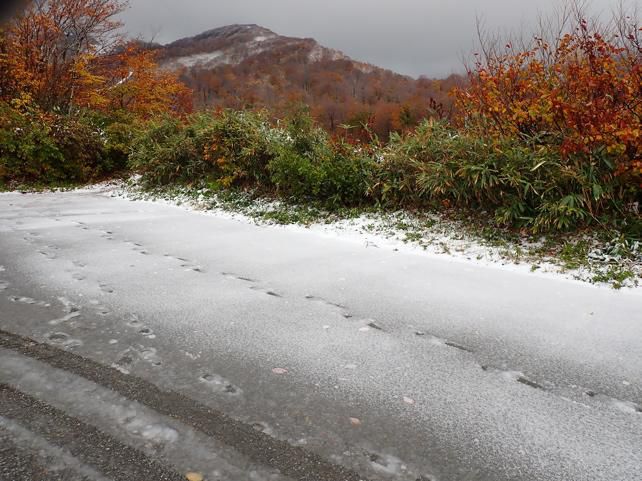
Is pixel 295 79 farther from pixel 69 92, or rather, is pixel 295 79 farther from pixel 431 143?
pixel 431 143

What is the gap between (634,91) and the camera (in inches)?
173

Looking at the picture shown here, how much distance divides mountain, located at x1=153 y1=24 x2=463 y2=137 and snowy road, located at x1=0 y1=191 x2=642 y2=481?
14.2 feet

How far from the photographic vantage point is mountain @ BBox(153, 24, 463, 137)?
30241mm

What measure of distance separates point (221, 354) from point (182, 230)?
377cm

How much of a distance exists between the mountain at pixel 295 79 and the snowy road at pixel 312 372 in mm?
4330

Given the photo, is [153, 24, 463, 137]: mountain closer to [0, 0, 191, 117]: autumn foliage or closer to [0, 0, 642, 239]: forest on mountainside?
[0, 0, 642, 239]: forest on mountainside

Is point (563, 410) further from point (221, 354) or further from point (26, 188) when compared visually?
point (26, 188)

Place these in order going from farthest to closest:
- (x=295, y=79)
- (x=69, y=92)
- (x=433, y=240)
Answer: (x=295, y=79) < (x=69, y=92) < (x=433, y=240)

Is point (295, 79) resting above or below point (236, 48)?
below

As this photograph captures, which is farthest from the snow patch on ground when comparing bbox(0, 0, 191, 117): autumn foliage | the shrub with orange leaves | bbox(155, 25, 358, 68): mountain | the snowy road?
bbox(155, 25, 358, 68): mountain

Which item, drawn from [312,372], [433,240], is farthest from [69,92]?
[312,372]

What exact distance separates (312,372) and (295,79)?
249ft

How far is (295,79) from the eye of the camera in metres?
72.3

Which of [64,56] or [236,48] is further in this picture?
[236,48]
